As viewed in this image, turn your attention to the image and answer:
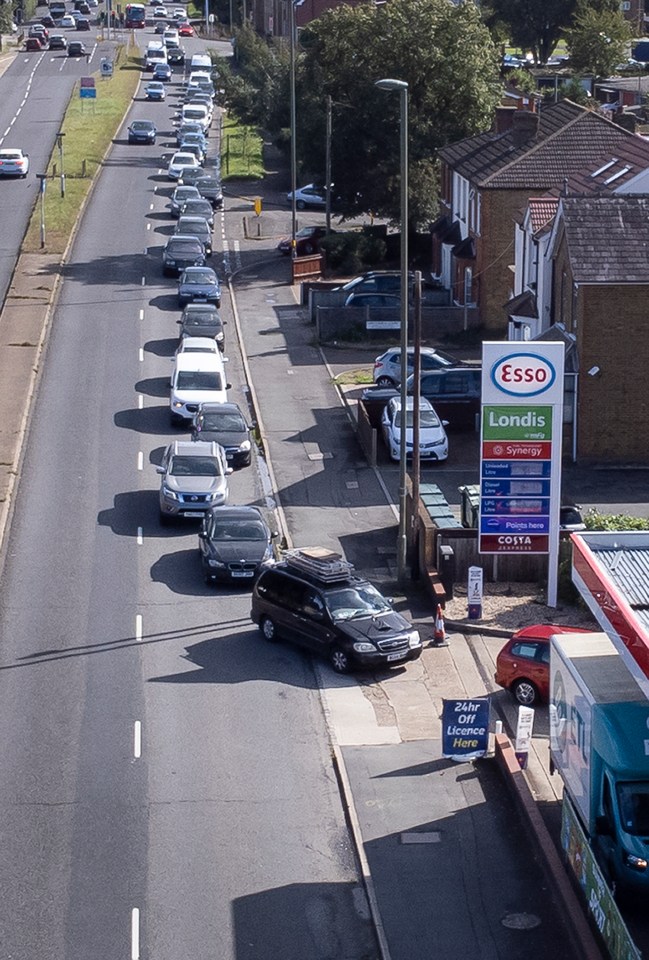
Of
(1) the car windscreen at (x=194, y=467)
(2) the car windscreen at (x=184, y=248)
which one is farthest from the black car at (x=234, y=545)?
(2) the car windscreen at (x=184, y=248)

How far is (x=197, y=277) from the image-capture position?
57.8 metres

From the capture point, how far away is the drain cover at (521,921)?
18.9 m

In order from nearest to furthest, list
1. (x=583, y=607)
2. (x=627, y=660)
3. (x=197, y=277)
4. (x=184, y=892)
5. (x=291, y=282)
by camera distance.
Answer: (x=627, y=660), (x=184, y=892), (x=583, y=607), (x=197, y=277), (x=291, y=282)

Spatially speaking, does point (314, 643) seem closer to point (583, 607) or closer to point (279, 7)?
point (583, 607)

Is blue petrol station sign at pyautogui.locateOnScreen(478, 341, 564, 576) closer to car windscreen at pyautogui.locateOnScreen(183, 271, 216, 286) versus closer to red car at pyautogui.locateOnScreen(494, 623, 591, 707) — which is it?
red car at pyautogui.locateOnScreen(494, 623, 591, 707)

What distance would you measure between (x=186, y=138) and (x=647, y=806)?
76.6 metres

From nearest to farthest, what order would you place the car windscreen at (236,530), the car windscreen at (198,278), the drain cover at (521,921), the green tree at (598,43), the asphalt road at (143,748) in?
1. the drain cover at (521,921)
2. the asphalt road at (143,748)
3. the car windscreen at (236,530)
4. the car windscreen at (198,278)
5. the green tree at (598,43)

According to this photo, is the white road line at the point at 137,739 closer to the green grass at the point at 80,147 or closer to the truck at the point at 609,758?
the truck at the point at 609,758

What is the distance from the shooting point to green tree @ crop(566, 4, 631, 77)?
109m

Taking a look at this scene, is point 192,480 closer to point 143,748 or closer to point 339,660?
point 339,660

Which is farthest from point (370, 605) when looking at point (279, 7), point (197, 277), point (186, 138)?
point (279, 7)

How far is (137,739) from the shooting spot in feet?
80.9

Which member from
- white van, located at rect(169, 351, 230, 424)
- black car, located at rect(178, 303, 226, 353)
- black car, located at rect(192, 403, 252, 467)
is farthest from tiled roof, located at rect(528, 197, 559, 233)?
black car, located at rect(192, 403, 252, 467)

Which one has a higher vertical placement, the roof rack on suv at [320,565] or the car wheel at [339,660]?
the roof rack on suv at [320,565]
